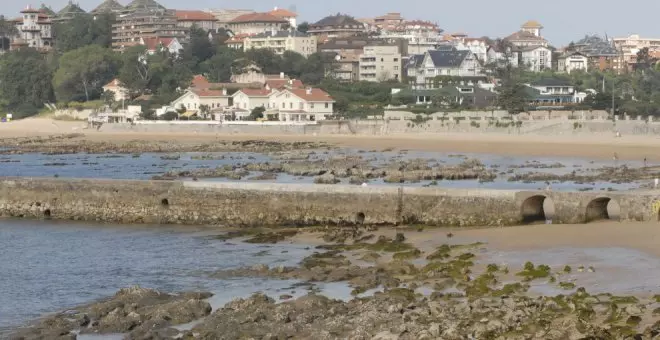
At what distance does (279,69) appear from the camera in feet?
345

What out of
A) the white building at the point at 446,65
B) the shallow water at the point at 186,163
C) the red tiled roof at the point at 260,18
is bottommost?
the shallow water at the point at 186,163

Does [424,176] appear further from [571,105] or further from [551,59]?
[551,59]

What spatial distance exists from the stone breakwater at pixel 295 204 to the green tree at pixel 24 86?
71664 mm

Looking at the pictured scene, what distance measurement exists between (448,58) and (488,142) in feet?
140

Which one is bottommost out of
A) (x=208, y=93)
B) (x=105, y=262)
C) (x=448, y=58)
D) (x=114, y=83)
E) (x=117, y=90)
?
(x=105, y=262)

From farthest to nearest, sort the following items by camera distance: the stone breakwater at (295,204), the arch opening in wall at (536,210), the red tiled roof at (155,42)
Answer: the red tiled roof at (155,42) → the arch opening in wall at (536,210) → the stone breakwater at (295,204)

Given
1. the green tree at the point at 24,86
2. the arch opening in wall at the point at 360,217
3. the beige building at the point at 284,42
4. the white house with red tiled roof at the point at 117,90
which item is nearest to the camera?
the arch opening in wall at the point at 360,217

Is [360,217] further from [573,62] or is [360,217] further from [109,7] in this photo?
[109,7]

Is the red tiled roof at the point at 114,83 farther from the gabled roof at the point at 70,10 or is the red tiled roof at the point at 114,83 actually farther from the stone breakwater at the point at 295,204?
the stone breakwater at the point at 295,204

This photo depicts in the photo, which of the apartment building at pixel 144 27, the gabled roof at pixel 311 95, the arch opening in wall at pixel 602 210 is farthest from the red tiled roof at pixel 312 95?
the arch opening in wall at pixel 602 210

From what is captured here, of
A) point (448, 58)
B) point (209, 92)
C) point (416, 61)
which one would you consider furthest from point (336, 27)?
point (209, 92)

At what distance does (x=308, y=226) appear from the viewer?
1183 inches

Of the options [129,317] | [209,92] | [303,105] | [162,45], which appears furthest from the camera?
[162,45]

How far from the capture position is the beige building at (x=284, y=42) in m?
119
